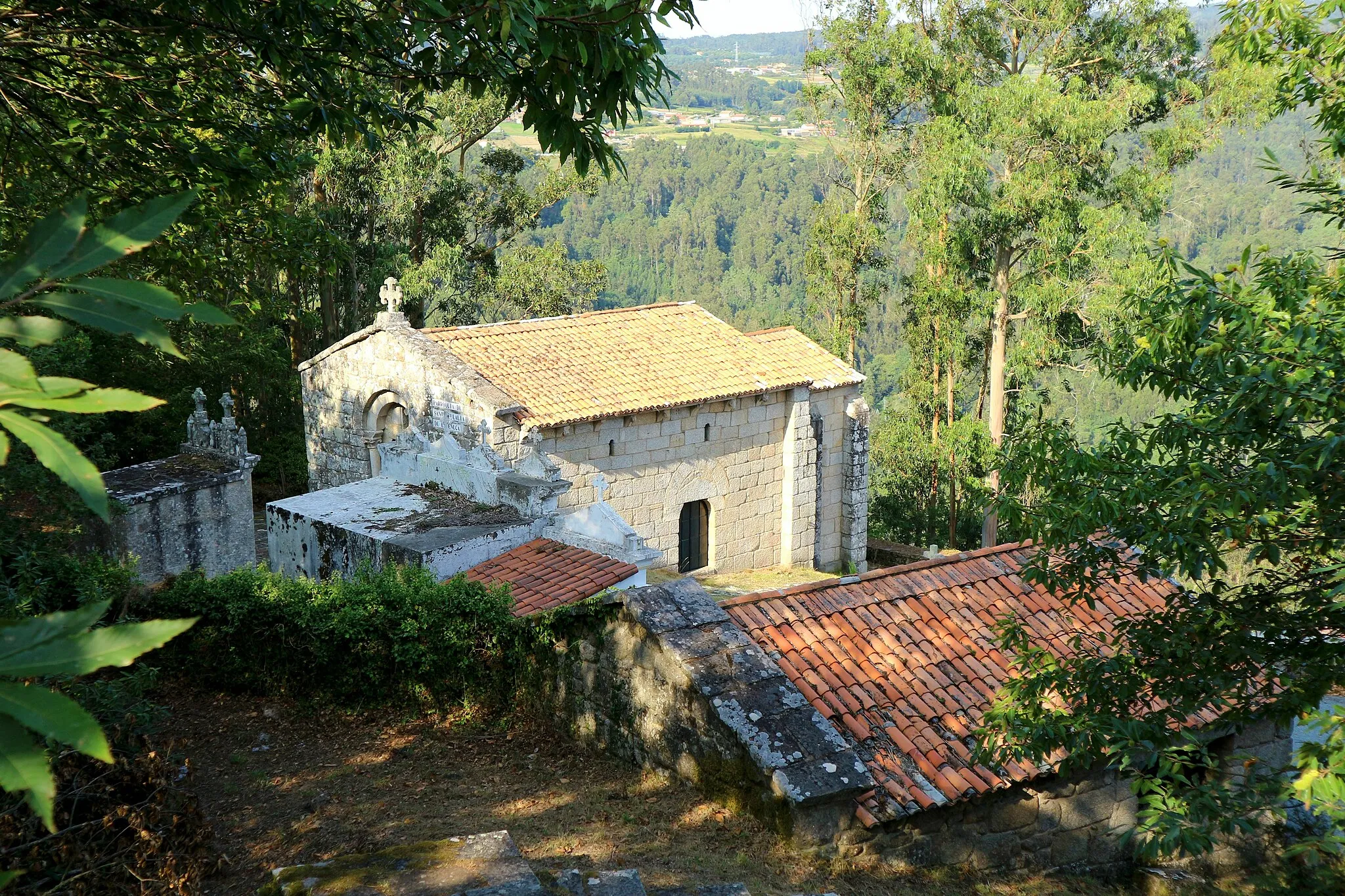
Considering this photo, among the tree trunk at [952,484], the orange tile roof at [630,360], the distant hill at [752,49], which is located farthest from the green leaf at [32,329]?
the distant hill at [752,49]

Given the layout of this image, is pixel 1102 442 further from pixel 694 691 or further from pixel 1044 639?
pixel 694 691

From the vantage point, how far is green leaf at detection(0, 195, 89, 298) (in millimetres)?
1798

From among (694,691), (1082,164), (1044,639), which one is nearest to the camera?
(694,691)

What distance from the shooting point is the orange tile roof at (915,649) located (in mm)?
6430

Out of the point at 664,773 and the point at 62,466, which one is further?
the point at 664,773

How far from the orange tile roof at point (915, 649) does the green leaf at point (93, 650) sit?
192 inches

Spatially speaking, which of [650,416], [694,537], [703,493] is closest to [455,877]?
[650,416]

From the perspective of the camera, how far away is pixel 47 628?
1.75 meters

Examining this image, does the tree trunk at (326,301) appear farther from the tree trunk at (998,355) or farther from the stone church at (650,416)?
the tree trunk at (998,355)

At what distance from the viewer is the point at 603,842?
579 cm

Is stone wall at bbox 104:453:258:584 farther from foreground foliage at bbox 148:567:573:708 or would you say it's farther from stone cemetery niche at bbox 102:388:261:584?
foreground foliage at bbox 148:567:573:708

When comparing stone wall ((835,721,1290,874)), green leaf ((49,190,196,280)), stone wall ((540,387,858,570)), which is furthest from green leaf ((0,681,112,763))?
stone wall ((540,387,858,570))

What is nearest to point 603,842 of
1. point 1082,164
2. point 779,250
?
point 1082,164

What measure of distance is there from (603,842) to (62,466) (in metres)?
4.62
